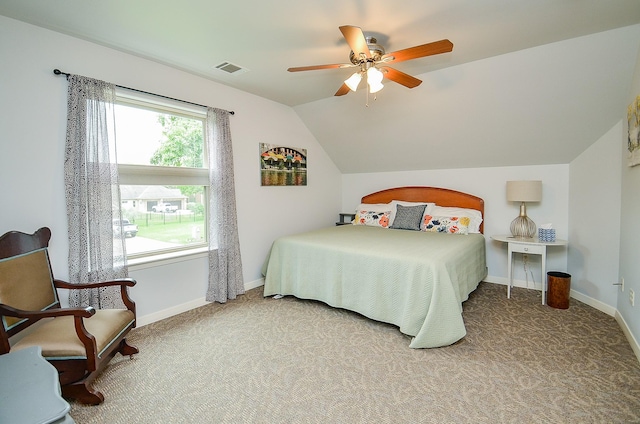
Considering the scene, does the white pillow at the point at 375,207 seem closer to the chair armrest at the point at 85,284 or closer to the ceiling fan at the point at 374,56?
the ceiling fan at the point at 374,56

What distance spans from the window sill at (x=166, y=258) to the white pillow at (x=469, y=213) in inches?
121

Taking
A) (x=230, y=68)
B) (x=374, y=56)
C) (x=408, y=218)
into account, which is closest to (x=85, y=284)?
(x=230, y=68)

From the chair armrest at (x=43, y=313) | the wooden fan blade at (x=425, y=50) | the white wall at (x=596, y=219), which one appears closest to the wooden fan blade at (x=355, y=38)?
the wooden fan blade at (x=425, y=50)

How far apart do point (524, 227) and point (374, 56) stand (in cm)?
279

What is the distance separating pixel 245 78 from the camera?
10.8 ft

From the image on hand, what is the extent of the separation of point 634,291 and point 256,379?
9.77 ft

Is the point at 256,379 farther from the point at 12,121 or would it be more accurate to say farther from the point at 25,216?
the point at 12,121

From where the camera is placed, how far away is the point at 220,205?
3.37m

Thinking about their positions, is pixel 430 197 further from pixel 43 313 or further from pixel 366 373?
pixel 43 313

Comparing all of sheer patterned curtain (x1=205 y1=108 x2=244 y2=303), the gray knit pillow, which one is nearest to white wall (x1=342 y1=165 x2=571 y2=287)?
the gray knit pillow

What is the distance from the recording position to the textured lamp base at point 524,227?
3.61 meters

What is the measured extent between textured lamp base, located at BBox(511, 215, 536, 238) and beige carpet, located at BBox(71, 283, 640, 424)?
977mm

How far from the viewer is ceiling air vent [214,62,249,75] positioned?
2.95m

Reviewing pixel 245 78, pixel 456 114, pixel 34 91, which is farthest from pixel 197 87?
pixel 456 114
